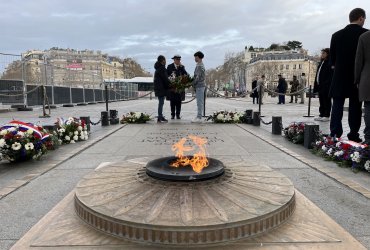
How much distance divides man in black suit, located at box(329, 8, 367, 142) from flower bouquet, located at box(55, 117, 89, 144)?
16.9 feet

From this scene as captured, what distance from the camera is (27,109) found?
17.0 m

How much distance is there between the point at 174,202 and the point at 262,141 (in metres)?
4.82

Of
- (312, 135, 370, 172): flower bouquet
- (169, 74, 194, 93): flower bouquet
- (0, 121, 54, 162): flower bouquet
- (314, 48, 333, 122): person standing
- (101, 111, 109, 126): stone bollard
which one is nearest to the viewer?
(312, 135, 370, 172): flower bouquet

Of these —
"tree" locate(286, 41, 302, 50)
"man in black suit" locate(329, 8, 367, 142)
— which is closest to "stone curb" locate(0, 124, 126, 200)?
"man in black suit" locate(329, 8, 367, 142)

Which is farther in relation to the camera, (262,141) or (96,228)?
(262,141)

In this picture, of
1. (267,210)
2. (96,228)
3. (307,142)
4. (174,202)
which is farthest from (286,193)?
(307,142)

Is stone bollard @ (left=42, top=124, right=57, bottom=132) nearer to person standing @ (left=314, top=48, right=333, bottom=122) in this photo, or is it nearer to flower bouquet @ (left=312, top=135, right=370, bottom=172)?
flower bouquet @ (left=312, top=135, right=370, bottom=172)

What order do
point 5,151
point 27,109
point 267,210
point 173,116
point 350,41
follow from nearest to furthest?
point 267,210 → point 5,151 → point 350,41 → point 173,116 → point 27,109

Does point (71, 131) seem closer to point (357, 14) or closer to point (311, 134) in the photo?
point (311, 134)

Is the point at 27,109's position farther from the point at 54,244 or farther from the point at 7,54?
the point at 54,244

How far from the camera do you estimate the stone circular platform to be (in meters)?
2.34

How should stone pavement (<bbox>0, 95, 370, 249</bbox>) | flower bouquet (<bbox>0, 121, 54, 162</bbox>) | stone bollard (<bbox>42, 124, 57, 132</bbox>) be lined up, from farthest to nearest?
stone bollard (<bbox>42, 124, 57, 132</bbox>)
flower bouquet (<bbox>0, 121, 54, 162</bbox>)
stone pavement (<bbox>0, 95, 370, 249</bbox>)

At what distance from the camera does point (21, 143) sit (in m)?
5.13

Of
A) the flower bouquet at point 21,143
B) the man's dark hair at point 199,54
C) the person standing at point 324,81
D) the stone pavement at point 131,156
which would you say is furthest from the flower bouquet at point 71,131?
the person standing at point 324,81
